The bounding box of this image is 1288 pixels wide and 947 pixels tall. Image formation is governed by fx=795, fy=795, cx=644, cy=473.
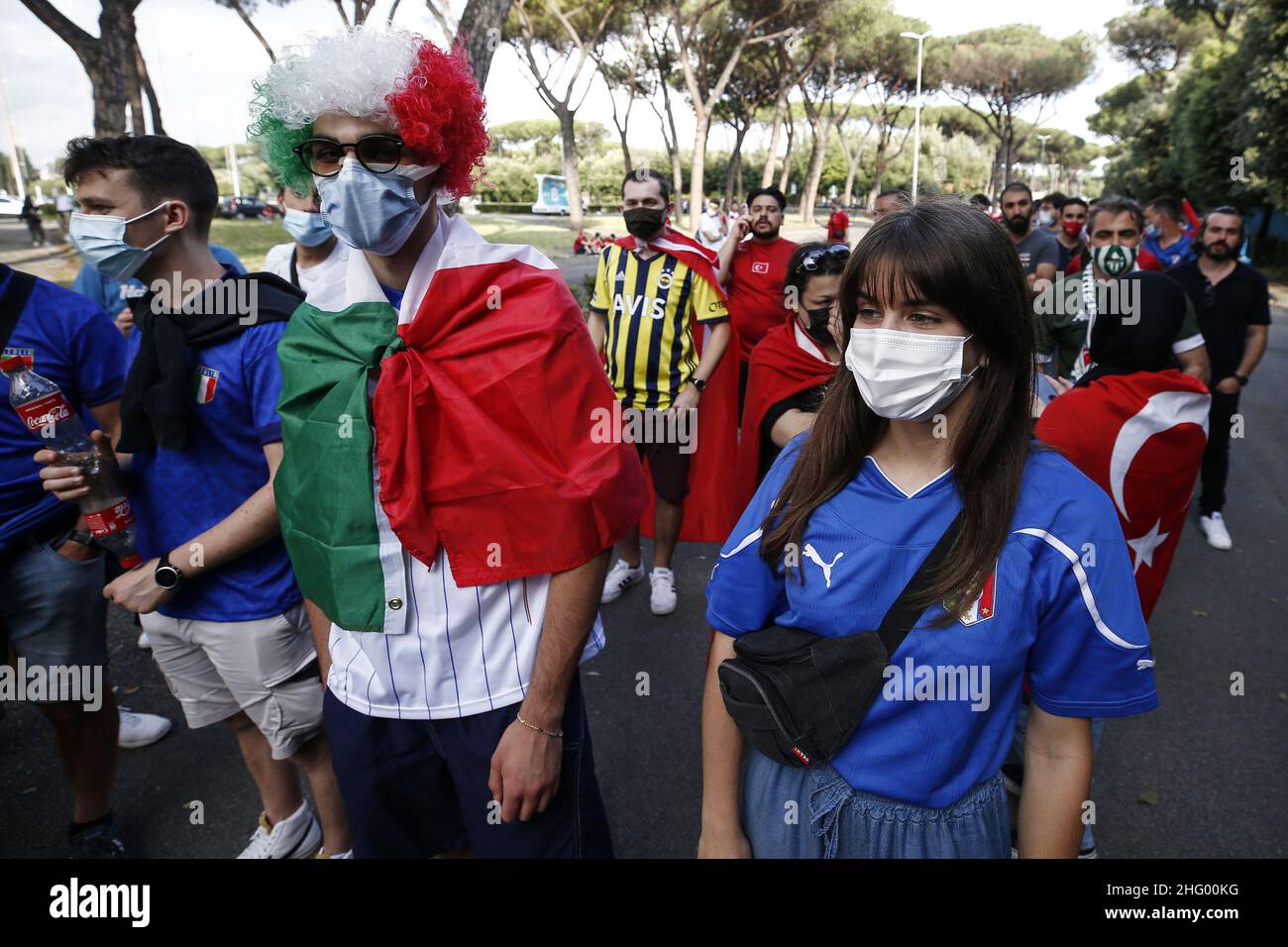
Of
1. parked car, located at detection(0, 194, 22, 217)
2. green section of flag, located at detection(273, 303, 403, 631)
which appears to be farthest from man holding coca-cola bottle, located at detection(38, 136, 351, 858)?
parked car, located at detection(0, 194, 22, 217)

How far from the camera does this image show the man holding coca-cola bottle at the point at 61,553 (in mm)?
2307

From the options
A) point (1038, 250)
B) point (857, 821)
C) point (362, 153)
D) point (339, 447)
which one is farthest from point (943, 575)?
point (1038, 250)

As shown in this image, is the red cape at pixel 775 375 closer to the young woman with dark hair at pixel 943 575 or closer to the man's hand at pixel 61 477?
the young woman with dark hair at pixel 943 575

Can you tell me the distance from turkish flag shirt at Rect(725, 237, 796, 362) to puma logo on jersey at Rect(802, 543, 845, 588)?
375 centimetres

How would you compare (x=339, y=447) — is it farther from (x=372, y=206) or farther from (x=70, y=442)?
(x=70, y=442)

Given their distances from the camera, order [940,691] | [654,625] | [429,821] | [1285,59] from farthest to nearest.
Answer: [1285,59], [654,625], [429,821], [940,691]

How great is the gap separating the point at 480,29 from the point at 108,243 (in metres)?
5.25

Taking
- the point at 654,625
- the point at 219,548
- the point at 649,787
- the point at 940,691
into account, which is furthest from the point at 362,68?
the point at 654,625

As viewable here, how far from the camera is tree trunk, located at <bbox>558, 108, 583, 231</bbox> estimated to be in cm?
2472

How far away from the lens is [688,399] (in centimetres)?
427

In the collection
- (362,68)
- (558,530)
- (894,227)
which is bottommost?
(558,530)
